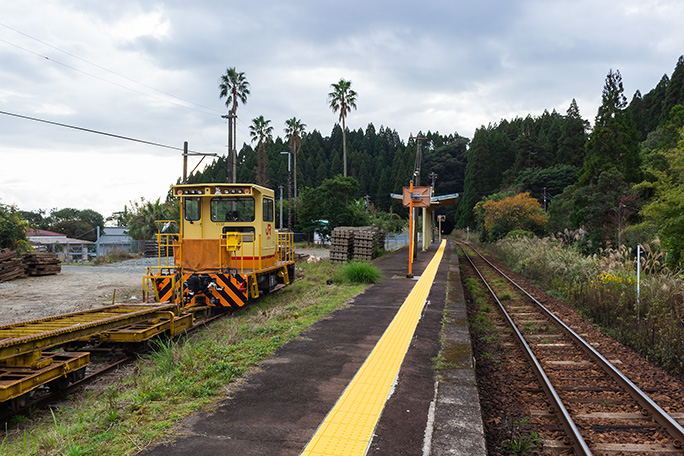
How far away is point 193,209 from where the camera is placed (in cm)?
1173

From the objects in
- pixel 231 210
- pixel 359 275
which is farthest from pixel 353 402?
pixel 359 275

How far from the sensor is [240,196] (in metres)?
11.6

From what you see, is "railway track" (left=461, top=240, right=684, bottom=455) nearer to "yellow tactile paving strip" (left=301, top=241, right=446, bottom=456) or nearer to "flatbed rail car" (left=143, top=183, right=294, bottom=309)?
"yellow tactile paving strip" (left=301, top=241, right=446, bottom=456)

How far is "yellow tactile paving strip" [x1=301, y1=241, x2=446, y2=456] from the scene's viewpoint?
3.58m

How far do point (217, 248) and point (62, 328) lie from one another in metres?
→ 5.31

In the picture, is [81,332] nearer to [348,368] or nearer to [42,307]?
[348,368]

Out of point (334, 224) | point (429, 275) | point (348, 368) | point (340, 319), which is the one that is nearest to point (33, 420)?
point (348, 368)

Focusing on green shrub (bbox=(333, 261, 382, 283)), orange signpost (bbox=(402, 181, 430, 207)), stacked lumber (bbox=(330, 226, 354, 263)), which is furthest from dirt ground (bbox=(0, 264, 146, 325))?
orange signpost (bbox=(402, 181, 430, 207))

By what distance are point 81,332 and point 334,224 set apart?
3599 centimetres

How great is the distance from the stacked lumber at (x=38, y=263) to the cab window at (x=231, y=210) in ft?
39.5

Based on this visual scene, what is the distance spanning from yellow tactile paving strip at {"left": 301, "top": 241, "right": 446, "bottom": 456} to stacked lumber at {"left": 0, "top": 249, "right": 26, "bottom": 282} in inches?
646

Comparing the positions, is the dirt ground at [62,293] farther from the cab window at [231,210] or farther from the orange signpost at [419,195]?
the orange signpost at [419,195]

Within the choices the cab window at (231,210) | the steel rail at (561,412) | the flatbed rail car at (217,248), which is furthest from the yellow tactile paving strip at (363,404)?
the cab window at (231,210)

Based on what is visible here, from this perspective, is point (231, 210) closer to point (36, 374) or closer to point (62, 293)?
point (62, 293)
